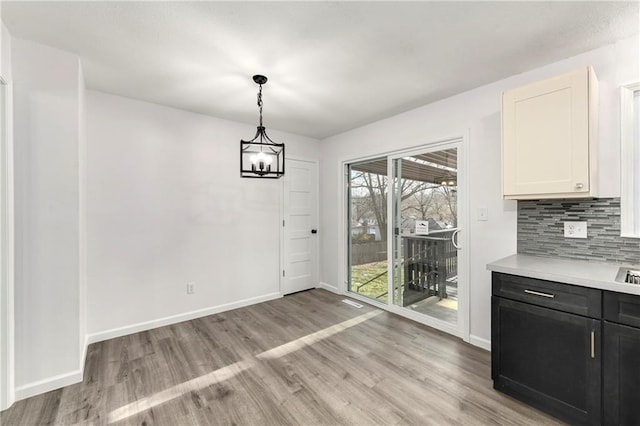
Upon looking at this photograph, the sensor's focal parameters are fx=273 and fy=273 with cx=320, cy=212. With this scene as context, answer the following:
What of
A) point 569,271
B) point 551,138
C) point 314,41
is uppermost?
point 314,41

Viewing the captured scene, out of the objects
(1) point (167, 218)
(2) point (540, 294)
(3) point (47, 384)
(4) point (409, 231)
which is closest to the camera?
(2) point (540, 294)

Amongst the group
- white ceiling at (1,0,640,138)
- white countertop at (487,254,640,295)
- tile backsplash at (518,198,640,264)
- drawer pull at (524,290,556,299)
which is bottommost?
drawer pull at (524,290,556,299)

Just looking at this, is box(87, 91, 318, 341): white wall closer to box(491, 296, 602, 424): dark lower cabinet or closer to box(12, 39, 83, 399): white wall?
box(12, 39, 83, 399): white wall

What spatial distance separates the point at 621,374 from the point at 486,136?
1.94 m

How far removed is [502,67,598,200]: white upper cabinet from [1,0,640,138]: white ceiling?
0.35 metres

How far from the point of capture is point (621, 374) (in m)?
1.47

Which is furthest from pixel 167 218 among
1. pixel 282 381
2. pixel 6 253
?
pixel 282 381

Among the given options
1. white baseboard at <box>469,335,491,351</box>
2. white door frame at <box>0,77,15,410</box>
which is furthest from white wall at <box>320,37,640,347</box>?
white door frame at <box>0,77,15,410</box>

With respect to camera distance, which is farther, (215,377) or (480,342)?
(480,342)

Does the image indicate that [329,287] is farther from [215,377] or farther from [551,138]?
[551,138]

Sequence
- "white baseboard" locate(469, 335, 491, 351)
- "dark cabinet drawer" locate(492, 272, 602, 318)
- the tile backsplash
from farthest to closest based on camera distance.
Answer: "white baseboard" locate(469, 335, 491, 351) < the tile backsplash < "dark cabinet drawer" locate(492, 272, 602, 318)

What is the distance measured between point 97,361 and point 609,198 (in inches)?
169

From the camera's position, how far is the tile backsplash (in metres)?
Result: 1.93

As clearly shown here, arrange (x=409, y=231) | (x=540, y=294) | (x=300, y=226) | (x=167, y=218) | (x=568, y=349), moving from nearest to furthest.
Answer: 1. (x=568, y=349)
2. (x=540, y=294)
3. (x=167, y=218)
4. (x=409, y=231)
5. (x=300, y=226)
